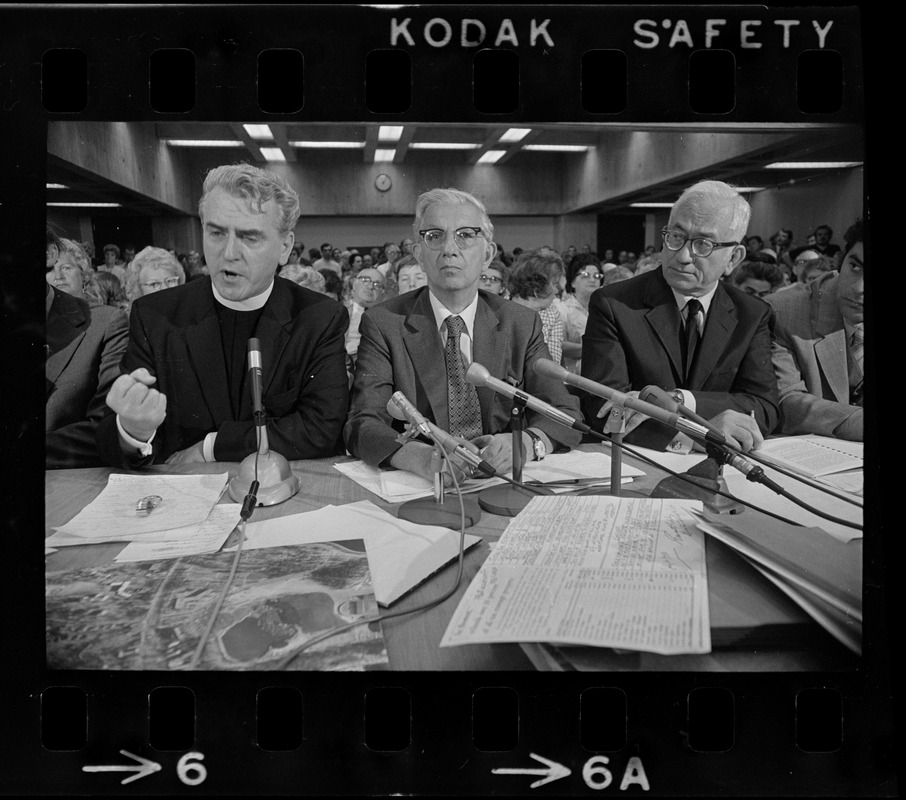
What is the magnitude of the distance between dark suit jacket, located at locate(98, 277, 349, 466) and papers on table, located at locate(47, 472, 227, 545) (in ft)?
0.17

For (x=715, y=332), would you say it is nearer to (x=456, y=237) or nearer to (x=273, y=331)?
(x=456, y=237)

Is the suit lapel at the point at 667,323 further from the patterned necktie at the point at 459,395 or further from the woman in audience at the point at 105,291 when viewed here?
the woman in audience at the point at 105,291

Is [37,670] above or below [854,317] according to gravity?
below

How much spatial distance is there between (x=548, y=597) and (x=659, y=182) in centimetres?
87

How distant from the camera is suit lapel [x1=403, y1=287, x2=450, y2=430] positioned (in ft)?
5.47

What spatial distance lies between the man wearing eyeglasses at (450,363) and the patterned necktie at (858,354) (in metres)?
0.59

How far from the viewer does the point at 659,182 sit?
1605mm

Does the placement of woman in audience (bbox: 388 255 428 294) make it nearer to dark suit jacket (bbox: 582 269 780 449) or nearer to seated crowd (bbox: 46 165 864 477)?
seated crowd (bbox: 46 165 864 477)

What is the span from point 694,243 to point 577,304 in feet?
0.89

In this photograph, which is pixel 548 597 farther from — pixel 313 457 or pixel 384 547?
pixel 313 457

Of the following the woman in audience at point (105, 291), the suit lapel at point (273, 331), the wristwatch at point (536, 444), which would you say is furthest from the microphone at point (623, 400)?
the woman in audience at point (105, 291)

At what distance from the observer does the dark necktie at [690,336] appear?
5.54ft
